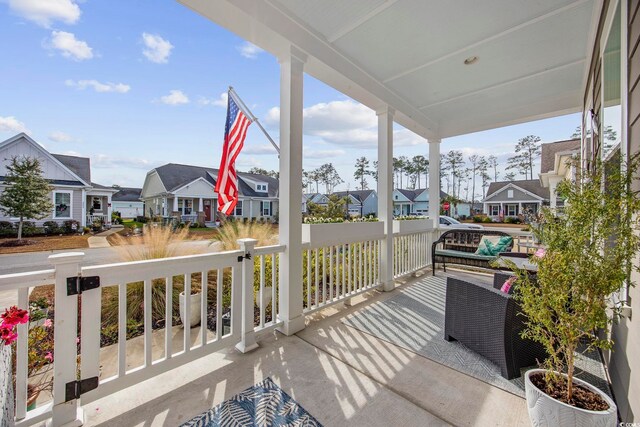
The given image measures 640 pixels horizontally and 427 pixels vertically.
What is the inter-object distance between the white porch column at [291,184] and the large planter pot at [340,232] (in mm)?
258

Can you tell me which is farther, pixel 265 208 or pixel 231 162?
pixel 265 208

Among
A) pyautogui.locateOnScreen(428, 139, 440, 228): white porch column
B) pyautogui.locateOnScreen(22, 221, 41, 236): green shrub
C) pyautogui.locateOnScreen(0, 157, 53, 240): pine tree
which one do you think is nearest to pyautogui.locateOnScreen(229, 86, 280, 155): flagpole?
pyautogui.locateOnScreen(0, 157, 53, 240): pine tree

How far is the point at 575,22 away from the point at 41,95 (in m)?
5.19

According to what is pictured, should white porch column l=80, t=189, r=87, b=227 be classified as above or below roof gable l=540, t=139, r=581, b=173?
below

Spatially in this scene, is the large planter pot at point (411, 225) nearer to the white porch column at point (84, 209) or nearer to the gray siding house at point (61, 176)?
the gray siding house at point (61, 176)

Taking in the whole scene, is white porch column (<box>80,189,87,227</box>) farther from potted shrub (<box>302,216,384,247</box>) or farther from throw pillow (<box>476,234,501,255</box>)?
throw pillow (<box>476,234,501,255</box>)

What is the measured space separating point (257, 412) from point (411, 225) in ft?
13.3

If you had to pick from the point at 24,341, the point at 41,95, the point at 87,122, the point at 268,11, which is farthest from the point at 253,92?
the point at 24,341

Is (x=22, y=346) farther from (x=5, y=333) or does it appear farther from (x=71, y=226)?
(x=71, y=226)

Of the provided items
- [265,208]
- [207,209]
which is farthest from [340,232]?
[265,208]

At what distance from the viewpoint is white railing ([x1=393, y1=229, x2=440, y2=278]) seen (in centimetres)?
470

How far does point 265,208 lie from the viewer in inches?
722

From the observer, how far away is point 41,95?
2379 millimetres

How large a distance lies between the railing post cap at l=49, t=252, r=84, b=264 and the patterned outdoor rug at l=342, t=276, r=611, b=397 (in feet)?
8.22
